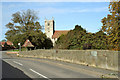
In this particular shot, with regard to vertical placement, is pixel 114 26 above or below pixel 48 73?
above

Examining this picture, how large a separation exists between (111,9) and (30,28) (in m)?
44.9

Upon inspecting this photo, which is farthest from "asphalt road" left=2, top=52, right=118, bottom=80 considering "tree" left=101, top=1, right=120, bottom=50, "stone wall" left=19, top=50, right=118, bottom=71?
"tree" left=101, top=1, right=120, bottom=50

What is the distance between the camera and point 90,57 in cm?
1733

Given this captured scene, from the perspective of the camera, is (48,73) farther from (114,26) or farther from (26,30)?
(26,30)

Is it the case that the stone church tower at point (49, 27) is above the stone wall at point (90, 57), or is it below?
above

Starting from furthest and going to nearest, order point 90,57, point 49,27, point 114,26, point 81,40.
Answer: point 49,27, point 81,40, point 114,26, point 90,57

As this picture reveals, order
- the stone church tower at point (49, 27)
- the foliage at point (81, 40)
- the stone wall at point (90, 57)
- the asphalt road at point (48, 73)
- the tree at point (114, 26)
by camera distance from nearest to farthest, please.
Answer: the asphalt road at point (48, 73) → the stone wall at point (90, 57) → the tree at point (114, 26) → the foliage at point (81, 40) → the stone church tower at point (49, 27)

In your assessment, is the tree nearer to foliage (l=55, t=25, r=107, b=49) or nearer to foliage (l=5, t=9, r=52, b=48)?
foliage (l=55, t=25, r=107, b=49)

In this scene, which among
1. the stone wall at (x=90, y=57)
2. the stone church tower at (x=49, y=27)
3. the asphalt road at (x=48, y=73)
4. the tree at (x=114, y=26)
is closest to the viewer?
the asphalt road at (x=48, y=73)

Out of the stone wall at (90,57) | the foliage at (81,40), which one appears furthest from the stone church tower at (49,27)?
the stone wall at (90,57)

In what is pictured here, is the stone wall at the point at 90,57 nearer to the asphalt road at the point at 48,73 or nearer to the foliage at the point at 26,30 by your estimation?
the asphalt road at the point at 48,73

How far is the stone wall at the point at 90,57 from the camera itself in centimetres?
1383

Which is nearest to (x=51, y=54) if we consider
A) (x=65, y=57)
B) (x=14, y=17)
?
(x=65, y=57)

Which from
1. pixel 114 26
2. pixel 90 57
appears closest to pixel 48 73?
pixel 90 57
